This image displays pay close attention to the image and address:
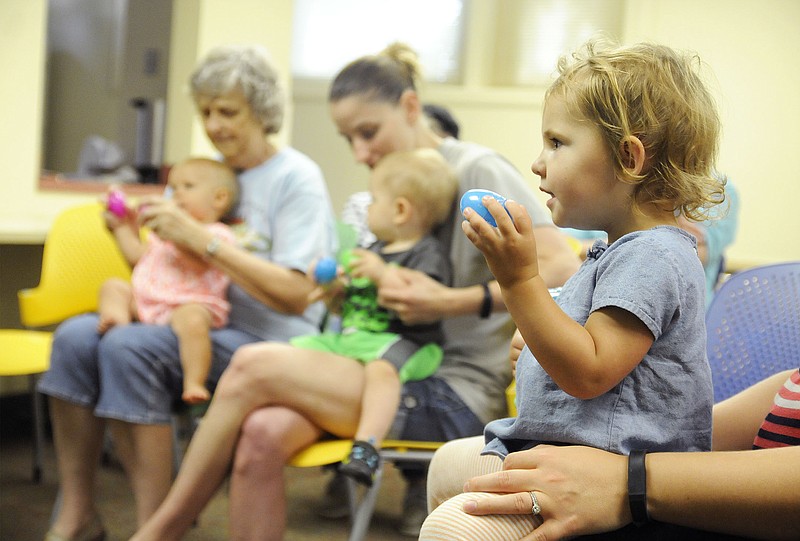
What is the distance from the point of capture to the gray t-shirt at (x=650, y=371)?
0.96 meters

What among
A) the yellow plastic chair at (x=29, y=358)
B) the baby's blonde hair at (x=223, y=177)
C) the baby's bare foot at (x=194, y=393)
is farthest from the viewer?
the yellow plastic chair at (x=29, y=358)

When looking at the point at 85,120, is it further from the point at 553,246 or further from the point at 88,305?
the point at 553,246

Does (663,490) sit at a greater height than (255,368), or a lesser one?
greater

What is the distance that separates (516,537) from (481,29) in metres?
4.67

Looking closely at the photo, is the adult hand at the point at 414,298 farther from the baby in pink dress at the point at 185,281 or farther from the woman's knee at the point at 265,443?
the baby in pink dress at the point at 185,281

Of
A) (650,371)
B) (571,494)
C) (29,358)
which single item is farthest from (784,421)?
(29,358)

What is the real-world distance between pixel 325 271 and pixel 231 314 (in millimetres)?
461

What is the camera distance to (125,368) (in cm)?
214

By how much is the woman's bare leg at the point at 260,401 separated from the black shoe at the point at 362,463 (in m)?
0.10

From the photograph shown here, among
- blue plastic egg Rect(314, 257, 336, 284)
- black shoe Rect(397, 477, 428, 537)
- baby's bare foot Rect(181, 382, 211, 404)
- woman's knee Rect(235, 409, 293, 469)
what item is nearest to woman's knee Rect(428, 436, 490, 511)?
woman's knee Rect(235, 409, 293, 469)

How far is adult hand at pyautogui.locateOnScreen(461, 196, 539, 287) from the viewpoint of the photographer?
906 millimetres

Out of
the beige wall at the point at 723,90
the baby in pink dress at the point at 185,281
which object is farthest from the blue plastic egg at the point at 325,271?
the beige wall at the point at 723,90

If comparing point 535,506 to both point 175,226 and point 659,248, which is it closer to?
point 659,248

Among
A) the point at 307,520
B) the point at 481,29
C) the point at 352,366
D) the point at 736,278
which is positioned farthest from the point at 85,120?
the point at 736,278
